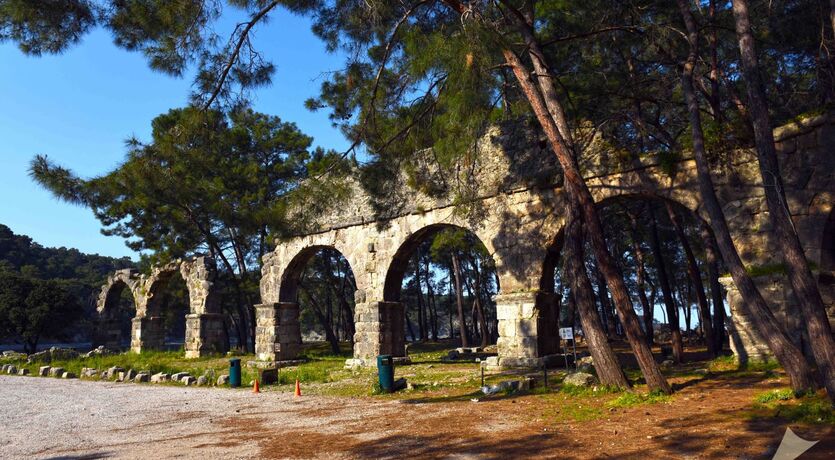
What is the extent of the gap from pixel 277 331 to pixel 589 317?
1077 centimetres

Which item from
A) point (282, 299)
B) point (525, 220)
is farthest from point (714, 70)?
point (282, 299)

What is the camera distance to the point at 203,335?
19.6 metres

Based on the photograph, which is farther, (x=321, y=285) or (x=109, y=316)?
(x=321, y=285)

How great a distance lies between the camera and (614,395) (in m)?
7.37

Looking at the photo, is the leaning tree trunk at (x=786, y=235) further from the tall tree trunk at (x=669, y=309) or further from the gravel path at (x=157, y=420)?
the tall tree trunk at (x=669, y=309)

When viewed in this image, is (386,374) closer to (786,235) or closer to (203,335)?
(786,235)

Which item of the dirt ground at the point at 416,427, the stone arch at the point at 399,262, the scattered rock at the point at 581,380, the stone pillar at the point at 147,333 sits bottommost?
the dirt ground at the point at 416,427

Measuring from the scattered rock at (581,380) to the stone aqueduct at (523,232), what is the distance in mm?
2970

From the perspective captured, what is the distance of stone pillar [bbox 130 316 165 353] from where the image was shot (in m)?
22.7

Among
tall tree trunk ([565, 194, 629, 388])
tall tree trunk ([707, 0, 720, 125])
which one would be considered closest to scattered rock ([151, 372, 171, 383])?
tall tree trunk ([565, 194, 629, 388])

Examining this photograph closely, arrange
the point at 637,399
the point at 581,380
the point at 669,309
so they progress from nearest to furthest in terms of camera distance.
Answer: the point at 637,399 → the point at 581,380 → the point at 669,309

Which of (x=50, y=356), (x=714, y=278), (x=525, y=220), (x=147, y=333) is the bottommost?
(x=50, y=356)

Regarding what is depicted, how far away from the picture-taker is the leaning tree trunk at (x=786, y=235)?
5809 millimetres

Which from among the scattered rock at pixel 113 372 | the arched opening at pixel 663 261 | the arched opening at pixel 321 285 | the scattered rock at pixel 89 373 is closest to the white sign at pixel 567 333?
the arched opening at pixel 663 261
